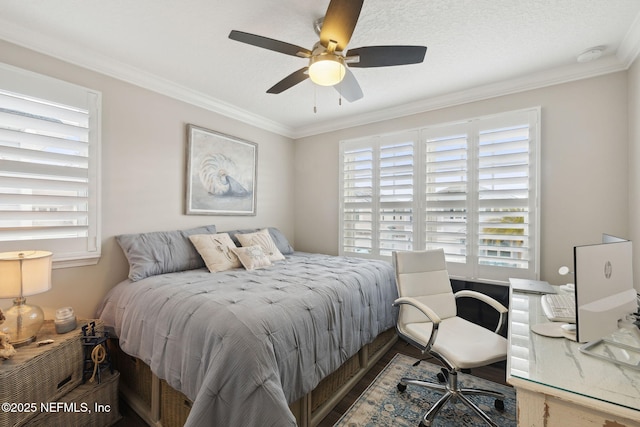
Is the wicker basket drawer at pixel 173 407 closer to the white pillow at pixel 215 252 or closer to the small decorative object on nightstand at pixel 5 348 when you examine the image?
the small decorative object on nightstand at pixel 5 348

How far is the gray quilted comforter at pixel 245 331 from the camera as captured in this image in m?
1.17

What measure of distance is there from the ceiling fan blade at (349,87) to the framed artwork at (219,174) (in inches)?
65.8

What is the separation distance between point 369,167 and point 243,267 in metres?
1.96

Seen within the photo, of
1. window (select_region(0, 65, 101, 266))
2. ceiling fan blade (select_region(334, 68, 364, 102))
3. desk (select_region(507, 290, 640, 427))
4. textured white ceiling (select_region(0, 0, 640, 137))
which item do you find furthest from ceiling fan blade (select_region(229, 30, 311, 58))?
desk (select_region(507, 290, 640, 427))

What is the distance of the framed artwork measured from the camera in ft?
9.56

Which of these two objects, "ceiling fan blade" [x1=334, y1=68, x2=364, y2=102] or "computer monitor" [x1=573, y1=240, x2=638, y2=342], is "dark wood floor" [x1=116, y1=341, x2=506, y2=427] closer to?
"computer monitor" [x1=573, y1=240, x2=638, y2=342]

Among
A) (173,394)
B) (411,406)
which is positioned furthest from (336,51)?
(411,406)

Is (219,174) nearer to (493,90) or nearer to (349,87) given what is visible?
(349,87)

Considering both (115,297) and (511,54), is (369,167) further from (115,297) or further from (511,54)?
(115,297)

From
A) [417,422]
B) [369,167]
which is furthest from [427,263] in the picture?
[369,167]

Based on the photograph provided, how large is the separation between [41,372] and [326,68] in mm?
2339

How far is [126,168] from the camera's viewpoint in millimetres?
2420

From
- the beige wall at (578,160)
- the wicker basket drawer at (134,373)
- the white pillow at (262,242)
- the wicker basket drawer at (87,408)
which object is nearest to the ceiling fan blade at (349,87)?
the beige wall at (578,160)

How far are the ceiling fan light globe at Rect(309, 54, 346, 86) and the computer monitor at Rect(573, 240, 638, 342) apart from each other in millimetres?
1434
